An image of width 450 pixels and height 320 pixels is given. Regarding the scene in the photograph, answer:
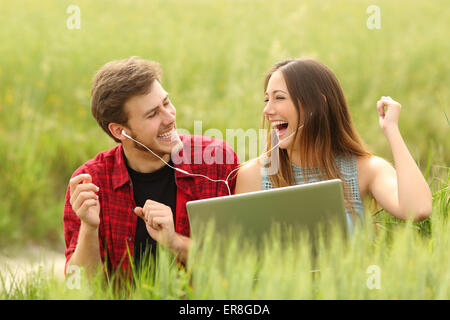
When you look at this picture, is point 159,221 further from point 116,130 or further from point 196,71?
point 196,71

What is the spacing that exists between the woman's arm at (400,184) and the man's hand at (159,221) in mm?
884

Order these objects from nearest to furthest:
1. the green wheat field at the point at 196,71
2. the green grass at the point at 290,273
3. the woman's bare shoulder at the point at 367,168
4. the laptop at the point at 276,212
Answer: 1. the green grass at the point at 290,273
2. the laptop at the point at 276,212
3. the woman's bare shoulder at the point at 367,168
4. the green wheat field at the point at 196,71

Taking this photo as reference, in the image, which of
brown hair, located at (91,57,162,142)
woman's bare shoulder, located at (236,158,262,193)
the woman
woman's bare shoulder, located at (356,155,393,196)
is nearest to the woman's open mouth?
the woman

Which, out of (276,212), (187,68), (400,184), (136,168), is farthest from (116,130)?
(187,68)

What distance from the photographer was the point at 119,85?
283cm

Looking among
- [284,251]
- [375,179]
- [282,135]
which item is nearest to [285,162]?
[282,135]

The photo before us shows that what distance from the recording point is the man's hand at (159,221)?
7.54 ft

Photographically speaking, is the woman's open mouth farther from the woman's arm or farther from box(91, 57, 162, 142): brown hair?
box(91, 57, 162, 142): brown hair

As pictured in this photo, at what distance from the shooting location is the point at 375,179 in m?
2.62

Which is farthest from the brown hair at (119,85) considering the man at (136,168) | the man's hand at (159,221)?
the man's hand at (159,221)

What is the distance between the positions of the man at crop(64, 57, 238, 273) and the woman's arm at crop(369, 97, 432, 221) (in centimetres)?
75

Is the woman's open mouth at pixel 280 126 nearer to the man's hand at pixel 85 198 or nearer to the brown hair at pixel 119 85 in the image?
the brown hair at pixel 119 85

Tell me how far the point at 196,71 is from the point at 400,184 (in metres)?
5.67

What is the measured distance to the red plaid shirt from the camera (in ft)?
9.28
